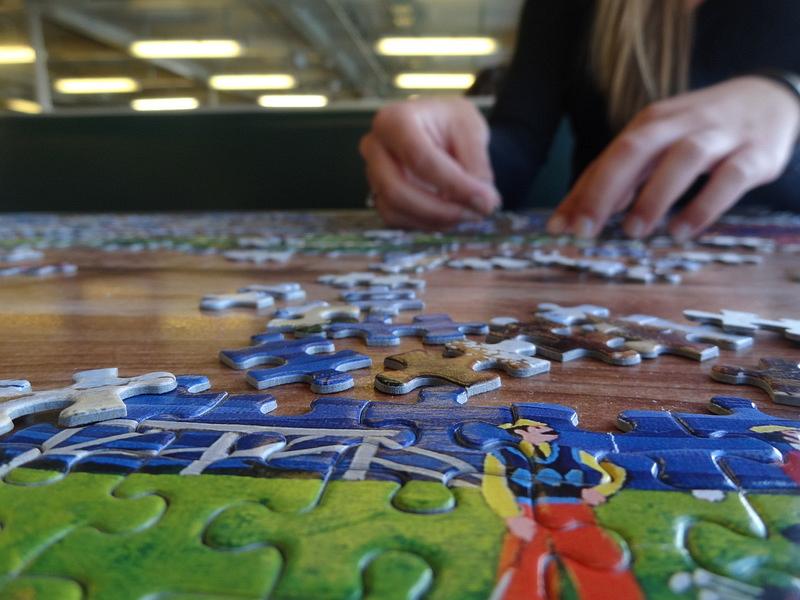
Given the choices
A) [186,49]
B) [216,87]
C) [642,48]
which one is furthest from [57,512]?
A: [216,87]

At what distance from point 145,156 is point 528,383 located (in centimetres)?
272

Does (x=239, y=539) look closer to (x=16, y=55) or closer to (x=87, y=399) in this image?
(x=87, y=399)

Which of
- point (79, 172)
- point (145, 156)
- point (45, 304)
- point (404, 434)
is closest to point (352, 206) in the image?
point (145, 156)

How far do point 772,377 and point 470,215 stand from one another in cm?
117

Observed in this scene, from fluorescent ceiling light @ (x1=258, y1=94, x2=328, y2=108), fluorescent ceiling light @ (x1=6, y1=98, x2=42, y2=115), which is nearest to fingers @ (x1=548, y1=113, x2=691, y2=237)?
fluorescent ceiling light @ (x1=258, y1=94, x2=328, y2=108)

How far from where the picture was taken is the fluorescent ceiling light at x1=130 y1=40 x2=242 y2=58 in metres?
7.51

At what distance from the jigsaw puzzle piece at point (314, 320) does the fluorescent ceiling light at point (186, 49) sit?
308 inches

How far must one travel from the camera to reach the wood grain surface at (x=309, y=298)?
46 centimetres

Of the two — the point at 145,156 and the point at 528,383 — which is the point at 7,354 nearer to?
the point at 528,383

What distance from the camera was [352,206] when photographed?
109 inches

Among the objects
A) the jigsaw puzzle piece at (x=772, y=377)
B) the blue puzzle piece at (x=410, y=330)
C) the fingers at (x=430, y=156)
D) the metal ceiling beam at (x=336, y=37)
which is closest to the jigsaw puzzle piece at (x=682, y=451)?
the jigsaw puzzle piece at (x=772, y=377)

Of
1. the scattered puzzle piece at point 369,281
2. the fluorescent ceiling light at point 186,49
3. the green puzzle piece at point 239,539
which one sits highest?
the fluorescent ceiling light at point 186,49

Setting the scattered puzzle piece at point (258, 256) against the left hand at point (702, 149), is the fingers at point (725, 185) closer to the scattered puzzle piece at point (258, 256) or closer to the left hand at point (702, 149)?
the left hand at point (702, 149)

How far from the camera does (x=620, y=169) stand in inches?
48.4
